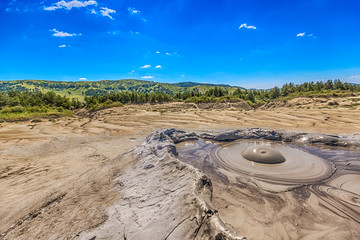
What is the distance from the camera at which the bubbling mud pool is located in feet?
15.9

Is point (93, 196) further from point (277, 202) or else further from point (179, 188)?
point (277, 202)

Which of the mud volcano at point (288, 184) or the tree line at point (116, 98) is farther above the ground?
the tree line at point (116, 98)

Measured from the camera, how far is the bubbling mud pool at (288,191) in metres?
4.84

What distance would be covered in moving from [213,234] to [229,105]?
170 feet

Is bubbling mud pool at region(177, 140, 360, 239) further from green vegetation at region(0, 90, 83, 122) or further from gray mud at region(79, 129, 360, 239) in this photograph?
green vegetation at region(0, 90, 83, 122)

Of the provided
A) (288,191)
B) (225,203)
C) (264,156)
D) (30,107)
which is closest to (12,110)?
(30,107)

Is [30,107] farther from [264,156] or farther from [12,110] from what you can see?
[264,156]

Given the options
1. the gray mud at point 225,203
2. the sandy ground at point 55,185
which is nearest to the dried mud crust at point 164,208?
the gray mud at point 225,203

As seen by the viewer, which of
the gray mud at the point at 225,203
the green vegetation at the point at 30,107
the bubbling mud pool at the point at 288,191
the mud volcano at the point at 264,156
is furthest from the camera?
the green vegetation at the point at 30,107

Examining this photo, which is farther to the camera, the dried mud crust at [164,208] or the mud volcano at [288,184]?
the mud volcano at [288,184]

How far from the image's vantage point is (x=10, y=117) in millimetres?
29578

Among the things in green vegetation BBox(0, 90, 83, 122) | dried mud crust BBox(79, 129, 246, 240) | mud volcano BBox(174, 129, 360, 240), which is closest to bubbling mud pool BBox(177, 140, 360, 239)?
mud volcano BBox(174, 129, 360, 240)

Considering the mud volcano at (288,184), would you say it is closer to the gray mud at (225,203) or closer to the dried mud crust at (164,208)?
the gray mud at (225,203)

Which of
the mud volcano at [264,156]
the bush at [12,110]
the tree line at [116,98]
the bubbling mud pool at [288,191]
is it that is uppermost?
the tree line at [116,98]
